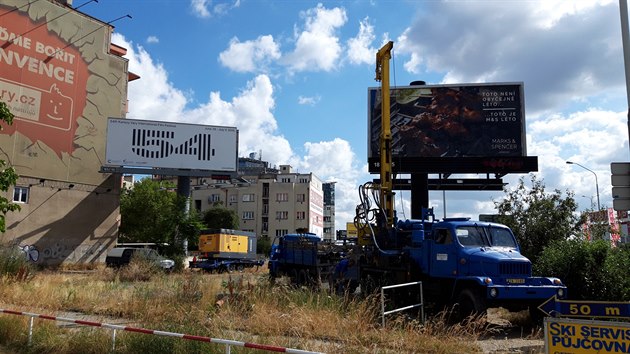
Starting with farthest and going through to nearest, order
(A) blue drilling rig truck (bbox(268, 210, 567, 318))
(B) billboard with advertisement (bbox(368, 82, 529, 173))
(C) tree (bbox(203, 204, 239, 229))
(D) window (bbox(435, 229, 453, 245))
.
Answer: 1. (C) tree (bbox(203, 204, 239, 229))
2. (B) billboard with advertisement (bbox(368, 82, 529, 173))
3. (D) window (bbox(435, 229, 453, 245))
4. (A) blue drilling rig truck (bbox(268, 210, 567, 318))

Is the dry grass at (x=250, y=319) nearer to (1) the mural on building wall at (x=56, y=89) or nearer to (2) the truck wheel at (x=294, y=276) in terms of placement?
(2) the truck wheel at (x=294, y=276)

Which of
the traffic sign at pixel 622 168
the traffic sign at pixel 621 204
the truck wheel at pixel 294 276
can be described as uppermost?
the traffic sign at pixel 622 168

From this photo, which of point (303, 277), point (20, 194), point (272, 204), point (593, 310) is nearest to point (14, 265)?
point (303, 277)

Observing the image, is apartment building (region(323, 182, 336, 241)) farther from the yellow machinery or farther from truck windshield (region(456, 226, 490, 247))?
truck windshield (region(456, 226, 490, 247))

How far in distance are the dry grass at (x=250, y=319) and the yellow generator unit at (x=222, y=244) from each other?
63.6 ft

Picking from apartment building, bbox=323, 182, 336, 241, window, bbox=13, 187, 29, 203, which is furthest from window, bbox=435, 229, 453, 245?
apartment building, bbox=323, 182, 336, 241

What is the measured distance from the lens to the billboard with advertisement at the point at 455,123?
29516mm

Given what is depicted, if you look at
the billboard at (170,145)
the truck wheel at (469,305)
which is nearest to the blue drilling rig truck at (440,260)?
the truck wheel at (469,305)

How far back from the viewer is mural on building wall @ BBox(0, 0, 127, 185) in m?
36.1

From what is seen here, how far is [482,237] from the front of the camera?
1348 cm

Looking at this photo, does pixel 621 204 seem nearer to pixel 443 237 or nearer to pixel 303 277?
pixel 443 237

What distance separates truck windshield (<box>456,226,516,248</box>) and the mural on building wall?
32.5 m

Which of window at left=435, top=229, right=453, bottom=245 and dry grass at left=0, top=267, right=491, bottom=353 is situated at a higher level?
window at left=435, top=229, right=453, bottom=245

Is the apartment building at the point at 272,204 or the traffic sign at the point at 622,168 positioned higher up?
the apartment building at the point at 272,204
